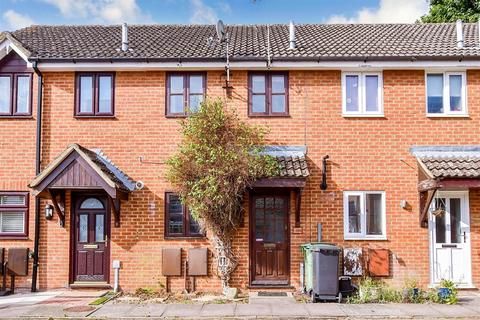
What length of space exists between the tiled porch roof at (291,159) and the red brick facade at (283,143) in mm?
244

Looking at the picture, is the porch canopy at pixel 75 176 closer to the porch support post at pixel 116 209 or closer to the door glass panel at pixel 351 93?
the porch support post at pixel 116 209

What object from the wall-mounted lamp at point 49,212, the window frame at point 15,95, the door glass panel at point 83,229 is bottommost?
the door glass panel at point 83,229

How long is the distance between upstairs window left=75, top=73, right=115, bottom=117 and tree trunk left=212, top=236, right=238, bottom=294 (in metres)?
4.50

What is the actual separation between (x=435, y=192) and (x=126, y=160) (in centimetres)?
789

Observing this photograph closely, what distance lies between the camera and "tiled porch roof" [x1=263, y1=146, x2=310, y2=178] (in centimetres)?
1254

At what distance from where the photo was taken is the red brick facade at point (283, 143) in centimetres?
1331

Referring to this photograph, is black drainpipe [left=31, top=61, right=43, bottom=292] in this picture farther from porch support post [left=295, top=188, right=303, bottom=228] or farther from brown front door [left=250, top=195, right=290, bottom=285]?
porch support post [left=295, top=188, right=303, bottom=228]

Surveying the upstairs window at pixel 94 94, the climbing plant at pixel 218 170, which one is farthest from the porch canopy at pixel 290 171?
the upstairs window at pixel 94 94

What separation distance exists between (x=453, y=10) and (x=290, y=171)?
49.6 ft

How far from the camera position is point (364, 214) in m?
13.5

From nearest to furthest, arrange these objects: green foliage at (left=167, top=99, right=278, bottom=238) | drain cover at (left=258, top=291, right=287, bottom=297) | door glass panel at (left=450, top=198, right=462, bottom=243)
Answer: green foliage at (left=167, top=99, right=278, bottom=238), drain cover at (left=258, top=291, right=287, bottom=297), door glass panel at (left=450, top=198, right=462, bottom=243)

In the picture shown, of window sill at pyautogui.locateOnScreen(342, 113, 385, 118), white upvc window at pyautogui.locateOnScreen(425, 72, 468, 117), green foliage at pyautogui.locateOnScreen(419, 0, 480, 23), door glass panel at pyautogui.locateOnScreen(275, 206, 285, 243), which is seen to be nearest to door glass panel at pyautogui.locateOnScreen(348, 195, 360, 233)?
door glass panel at pyautogui.locateOnScreen(275, 206, 285, 243)

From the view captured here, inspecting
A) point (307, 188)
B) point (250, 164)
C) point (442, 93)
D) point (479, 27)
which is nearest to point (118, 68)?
point (250, 164)

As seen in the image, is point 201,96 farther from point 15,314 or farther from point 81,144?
point 15,314
